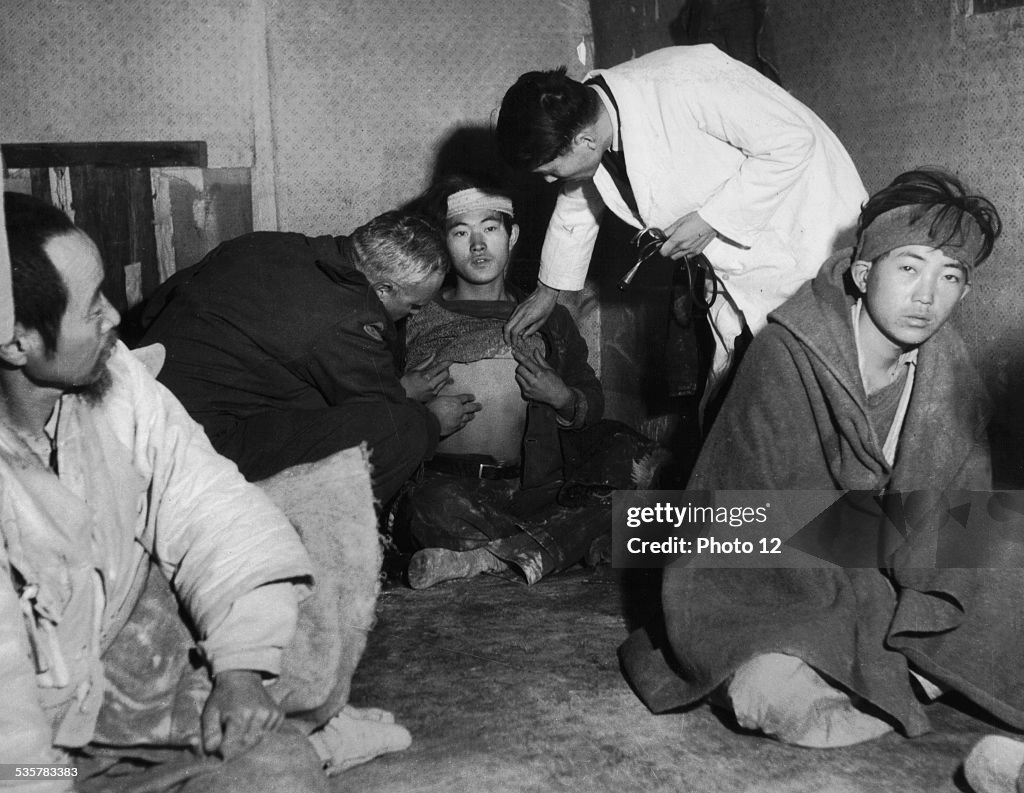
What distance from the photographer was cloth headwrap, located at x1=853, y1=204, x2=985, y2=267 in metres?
2.52

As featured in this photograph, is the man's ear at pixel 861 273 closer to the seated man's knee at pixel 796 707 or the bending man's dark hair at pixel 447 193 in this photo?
the seated man's knee at pixel 796 707

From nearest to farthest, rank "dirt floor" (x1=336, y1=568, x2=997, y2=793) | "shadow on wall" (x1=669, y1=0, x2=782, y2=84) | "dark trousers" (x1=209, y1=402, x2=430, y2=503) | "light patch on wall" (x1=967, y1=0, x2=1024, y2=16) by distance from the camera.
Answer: "dirt floor" (x1=336, y1=568, x2=997, y2=793), "light patch on wall" (x1=967, y1=0, x2=1024, y2=16), "dark trousers" (x1=209, y1=402, x2=430, y2=503), "shadow on wall" (x1=669, y1=0, x2=782, y2=84)

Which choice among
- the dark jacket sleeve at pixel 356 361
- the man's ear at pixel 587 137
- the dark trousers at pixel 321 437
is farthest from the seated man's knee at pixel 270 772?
the man's ear at pixel 587 137

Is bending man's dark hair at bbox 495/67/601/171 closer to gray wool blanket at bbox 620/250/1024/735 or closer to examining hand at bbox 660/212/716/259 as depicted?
examining hand at bbox 660/212/716/259

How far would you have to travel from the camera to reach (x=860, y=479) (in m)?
2.63

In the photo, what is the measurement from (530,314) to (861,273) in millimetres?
1499

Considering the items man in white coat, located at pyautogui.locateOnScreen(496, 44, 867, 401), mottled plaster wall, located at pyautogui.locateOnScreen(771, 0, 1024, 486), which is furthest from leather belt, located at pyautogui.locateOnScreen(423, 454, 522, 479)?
mottled plaster wall, located at pyautogui.locateOnScreen(771, 0, 1024, 486)

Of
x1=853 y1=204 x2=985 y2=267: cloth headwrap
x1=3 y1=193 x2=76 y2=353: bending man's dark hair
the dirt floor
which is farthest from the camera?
x1=853 y1=204 x2=985 y2=267: cloth headwrap

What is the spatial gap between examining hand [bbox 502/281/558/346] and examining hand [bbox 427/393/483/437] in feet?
0.89

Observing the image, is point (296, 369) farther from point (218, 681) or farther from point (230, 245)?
point (218, 681)

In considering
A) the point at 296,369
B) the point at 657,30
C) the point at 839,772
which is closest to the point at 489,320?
the point at 296,369

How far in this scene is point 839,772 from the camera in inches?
90.8

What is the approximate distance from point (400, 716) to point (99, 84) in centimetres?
283

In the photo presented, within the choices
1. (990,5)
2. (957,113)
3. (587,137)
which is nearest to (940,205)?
(957,113)
